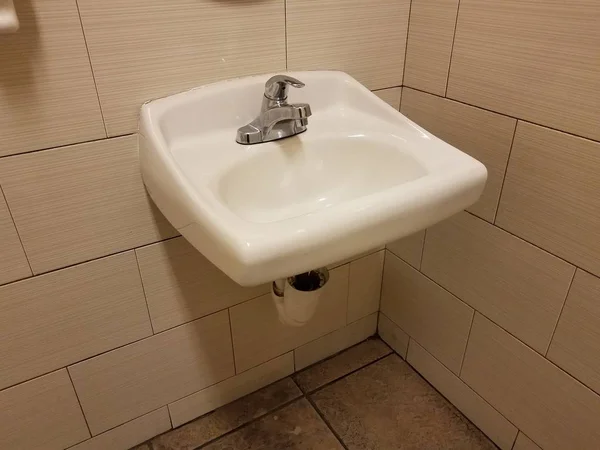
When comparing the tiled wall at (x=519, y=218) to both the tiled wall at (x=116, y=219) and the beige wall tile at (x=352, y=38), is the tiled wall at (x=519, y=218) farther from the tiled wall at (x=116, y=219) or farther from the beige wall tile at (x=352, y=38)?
the tiled wall at (x=116, y=219)

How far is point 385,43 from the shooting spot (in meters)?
1.09

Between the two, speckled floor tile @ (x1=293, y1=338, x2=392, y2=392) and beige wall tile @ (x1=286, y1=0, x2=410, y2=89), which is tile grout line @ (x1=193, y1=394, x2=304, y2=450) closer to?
speckled floor tile @ (x1=293, y1=338, x2=392, y2=392)

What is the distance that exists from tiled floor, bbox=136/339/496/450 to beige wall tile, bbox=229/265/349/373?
127mm

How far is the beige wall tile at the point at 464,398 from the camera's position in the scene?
1.16 m

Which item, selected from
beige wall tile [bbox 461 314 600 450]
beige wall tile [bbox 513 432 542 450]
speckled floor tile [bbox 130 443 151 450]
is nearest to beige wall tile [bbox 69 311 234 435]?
speckled floor tile [bbox 130 443 151 450]

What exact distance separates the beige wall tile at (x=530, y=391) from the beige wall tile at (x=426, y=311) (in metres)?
0.04

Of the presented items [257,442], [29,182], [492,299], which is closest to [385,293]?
[492,299]

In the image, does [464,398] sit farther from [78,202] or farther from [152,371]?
[78,202]

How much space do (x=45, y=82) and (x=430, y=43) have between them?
0.80 m

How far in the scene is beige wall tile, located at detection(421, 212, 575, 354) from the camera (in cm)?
96

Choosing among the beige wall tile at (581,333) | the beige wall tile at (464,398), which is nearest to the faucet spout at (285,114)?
the beige wall tile at (581,333)

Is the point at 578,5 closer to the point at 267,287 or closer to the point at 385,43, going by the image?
the point at 385,43

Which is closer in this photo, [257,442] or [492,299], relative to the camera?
[492,299]

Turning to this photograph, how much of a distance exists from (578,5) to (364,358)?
1.08 metres
